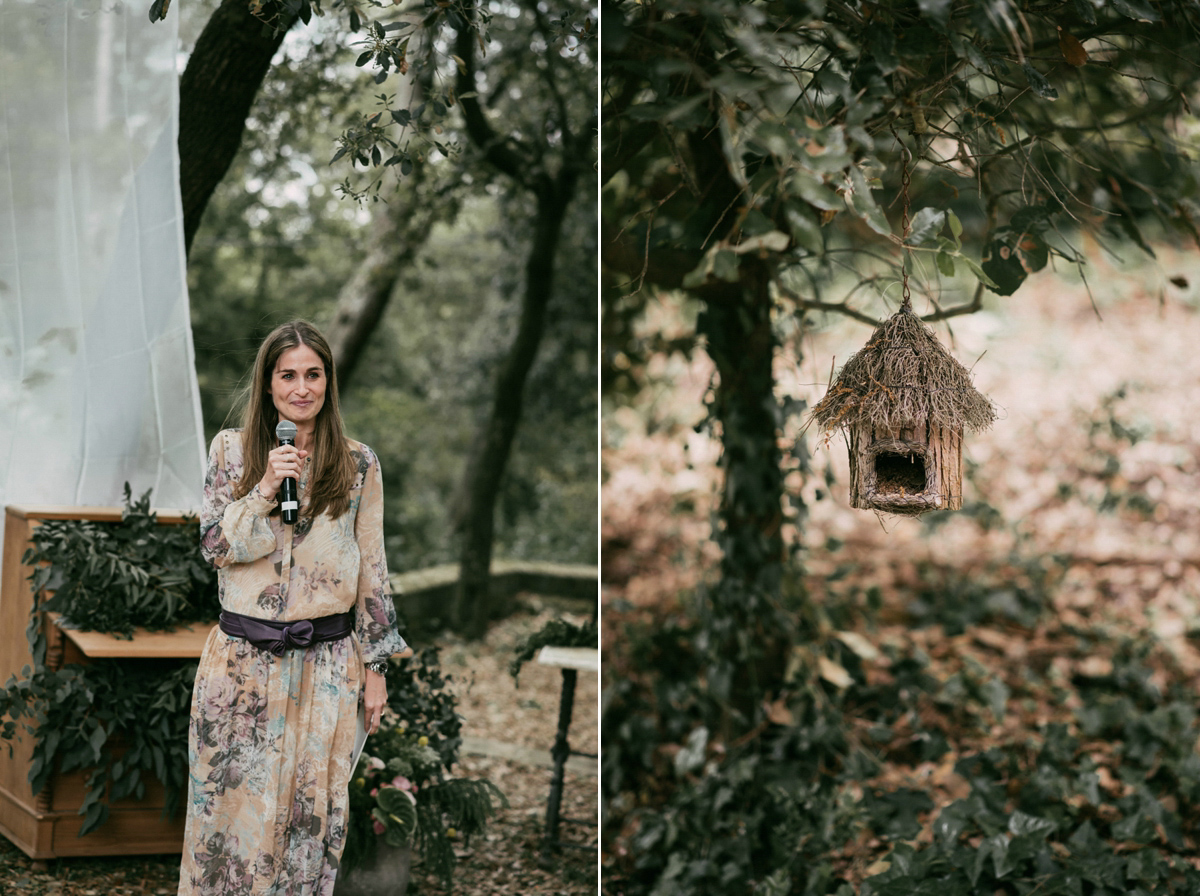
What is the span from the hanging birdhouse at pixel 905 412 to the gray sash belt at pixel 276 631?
48.4 inches

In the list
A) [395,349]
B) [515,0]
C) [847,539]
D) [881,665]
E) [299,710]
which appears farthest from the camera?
[395,349]

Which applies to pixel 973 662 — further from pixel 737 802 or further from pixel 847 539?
pixel 847 539

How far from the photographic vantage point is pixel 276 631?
6.90ft

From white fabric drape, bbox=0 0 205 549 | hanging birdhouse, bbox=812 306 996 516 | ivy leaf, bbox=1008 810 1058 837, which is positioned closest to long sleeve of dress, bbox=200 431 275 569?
white fabric drape, bbox=0 0 205 549

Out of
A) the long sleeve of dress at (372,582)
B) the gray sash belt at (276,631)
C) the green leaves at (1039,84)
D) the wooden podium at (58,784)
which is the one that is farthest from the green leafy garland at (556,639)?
the green leaves at (1039,84)

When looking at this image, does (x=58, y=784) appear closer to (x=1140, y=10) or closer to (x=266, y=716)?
(x=266, y=716)

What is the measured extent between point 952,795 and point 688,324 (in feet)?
8.63

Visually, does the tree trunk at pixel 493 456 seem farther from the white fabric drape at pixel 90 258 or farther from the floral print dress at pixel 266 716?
the floral print dress at pixel 266 716

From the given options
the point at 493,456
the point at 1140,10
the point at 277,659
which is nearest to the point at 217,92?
the point at 277,659

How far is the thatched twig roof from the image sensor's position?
196 cm

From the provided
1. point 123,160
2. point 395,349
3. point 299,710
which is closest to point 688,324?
point 123,160

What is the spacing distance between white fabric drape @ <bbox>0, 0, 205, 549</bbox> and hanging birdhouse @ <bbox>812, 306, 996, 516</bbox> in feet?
6.62

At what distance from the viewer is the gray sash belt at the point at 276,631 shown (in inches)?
82.7

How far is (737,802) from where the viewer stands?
145 inches
